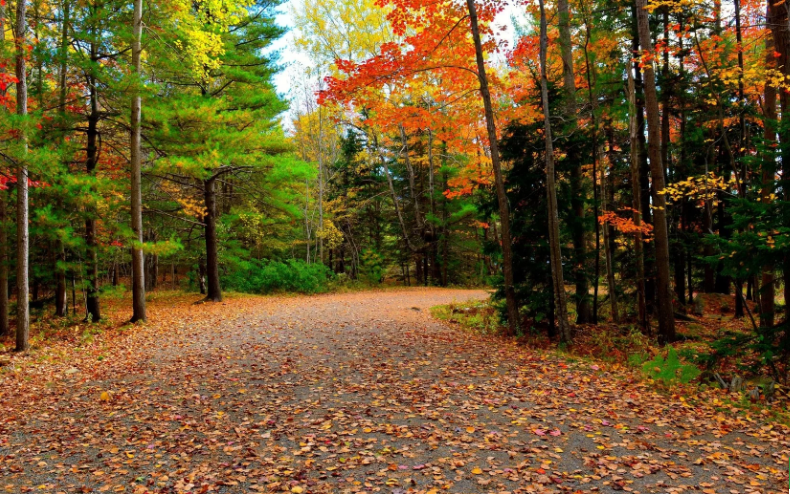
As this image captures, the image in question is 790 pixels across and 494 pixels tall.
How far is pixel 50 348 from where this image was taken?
946 cm

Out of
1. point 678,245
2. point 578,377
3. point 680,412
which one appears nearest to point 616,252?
point 678,245

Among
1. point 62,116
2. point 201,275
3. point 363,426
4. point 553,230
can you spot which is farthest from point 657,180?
point 201,275

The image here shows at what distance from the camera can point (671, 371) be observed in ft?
22.2

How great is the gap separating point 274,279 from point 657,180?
1784 cm

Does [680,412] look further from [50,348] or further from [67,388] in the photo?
[50,348]

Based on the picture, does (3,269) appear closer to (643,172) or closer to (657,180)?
(657,180)

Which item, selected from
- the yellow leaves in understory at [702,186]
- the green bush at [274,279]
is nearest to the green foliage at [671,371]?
the yellow leaves in understory at [702,186]

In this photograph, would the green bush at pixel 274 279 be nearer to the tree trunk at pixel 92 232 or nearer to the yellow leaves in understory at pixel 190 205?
the yellow leaves in understory at pixel 190 205

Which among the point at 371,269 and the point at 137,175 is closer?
the point at 137,175

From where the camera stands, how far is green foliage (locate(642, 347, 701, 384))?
6664mm

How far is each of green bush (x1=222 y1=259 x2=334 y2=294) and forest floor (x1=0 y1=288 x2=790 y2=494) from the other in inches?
500

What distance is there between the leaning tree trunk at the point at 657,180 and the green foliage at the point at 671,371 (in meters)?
2.44

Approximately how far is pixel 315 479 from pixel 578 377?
15.4 ft

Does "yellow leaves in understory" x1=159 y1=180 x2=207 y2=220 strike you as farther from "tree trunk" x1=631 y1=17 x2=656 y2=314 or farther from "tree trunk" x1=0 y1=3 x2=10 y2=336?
"tree trunk" x1=631 y1=17 x2=656 y2=314
